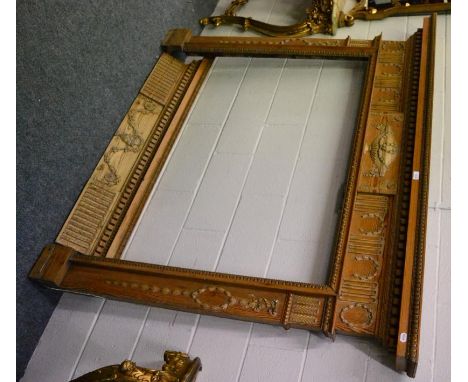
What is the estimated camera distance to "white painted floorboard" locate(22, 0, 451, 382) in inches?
45.8

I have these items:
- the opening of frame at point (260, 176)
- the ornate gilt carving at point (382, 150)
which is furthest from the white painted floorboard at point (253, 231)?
the ornate gilt carving at point (382, 150)

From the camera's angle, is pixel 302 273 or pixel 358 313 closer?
pixel 358 313

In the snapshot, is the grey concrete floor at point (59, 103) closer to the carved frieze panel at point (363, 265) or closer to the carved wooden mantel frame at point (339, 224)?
the carved wooden mantel frame at point (339, 224)

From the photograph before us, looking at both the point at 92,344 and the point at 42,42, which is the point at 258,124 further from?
the point at 92,344

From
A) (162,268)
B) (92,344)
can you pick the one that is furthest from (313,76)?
(92,344)

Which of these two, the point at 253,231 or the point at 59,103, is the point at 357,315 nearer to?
the point at 253,231

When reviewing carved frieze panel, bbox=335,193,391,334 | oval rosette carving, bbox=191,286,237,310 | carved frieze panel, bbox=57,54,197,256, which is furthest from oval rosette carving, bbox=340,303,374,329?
carved frieze panel, bbox=57,54,197,256

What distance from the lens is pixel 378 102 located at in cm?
156

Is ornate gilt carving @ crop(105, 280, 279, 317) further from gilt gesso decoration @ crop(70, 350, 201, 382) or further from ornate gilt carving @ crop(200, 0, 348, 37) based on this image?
ornate gilt carving @ crop(200, 0, 348, 37)

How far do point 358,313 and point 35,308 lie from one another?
2.89 ft

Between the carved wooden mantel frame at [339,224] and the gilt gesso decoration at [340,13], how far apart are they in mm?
130

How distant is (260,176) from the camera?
1.53 metres

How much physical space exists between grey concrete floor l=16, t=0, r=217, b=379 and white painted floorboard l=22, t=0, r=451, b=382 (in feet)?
0.62

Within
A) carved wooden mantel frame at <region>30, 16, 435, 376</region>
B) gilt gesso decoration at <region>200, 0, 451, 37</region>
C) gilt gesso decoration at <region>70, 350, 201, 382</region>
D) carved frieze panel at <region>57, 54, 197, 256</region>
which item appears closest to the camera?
gilt gesso decoration at <region>70, 350, 201, 382</region>
